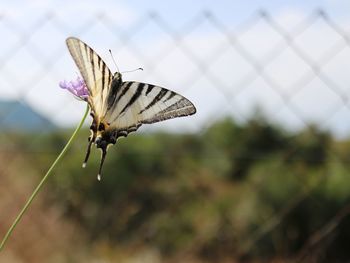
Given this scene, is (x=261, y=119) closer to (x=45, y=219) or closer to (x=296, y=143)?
(x=296, y=143)

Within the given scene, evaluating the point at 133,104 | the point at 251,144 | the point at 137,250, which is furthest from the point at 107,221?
the point at 133,104

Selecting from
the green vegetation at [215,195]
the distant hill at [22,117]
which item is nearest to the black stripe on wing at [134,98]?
the green vegetation at [215,195]

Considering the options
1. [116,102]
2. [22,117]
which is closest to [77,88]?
[116,102]

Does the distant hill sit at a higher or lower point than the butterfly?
higher

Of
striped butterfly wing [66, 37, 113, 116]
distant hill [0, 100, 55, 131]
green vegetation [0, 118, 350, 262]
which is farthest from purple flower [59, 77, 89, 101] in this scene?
distant hill [0, 100, 55, 131]

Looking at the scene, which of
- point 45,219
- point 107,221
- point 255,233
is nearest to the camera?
point 255,233

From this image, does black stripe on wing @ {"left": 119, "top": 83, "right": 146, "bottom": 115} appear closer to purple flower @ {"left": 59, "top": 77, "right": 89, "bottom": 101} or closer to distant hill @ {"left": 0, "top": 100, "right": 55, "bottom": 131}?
purple flower @ {"left": 59, "top": 77, "right": 89, "bottom": 101}

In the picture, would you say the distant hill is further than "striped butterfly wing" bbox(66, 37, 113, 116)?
Yes
